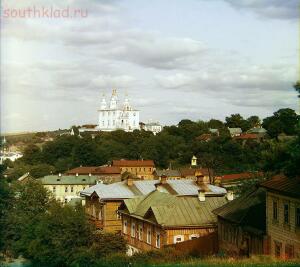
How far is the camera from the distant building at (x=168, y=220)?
36562 millimetres

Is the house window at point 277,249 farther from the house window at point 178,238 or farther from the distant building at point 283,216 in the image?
the house window at point 178,238

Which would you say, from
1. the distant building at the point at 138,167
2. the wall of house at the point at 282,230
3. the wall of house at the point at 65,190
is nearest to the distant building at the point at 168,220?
the wall of house at the point at 282,230

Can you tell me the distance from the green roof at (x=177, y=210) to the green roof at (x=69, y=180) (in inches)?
2382

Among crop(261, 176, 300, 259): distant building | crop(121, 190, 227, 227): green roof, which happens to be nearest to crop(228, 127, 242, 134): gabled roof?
crop(121, 190, 227, 227): green roof

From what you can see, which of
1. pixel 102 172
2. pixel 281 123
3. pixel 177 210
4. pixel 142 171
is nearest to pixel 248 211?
pixel 177 210

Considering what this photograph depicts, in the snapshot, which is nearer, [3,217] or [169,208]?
[169,208]

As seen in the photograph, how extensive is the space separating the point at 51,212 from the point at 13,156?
111m

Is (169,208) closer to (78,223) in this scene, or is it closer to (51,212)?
(78,223)

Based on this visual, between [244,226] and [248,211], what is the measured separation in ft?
4.42

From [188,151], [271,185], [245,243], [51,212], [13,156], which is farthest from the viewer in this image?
[13,156]

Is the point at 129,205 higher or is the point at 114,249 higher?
the point at 129,205

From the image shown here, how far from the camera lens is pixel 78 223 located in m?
41.4

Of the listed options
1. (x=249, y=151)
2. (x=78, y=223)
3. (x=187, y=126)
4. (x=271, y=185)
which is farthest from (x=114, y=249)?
(x=187, y=126)

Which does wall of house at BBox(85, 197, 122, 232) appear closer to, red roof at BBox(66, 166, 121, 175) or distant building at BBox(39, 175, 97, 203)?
distant building at BBox(39, 175, 97, 203)
